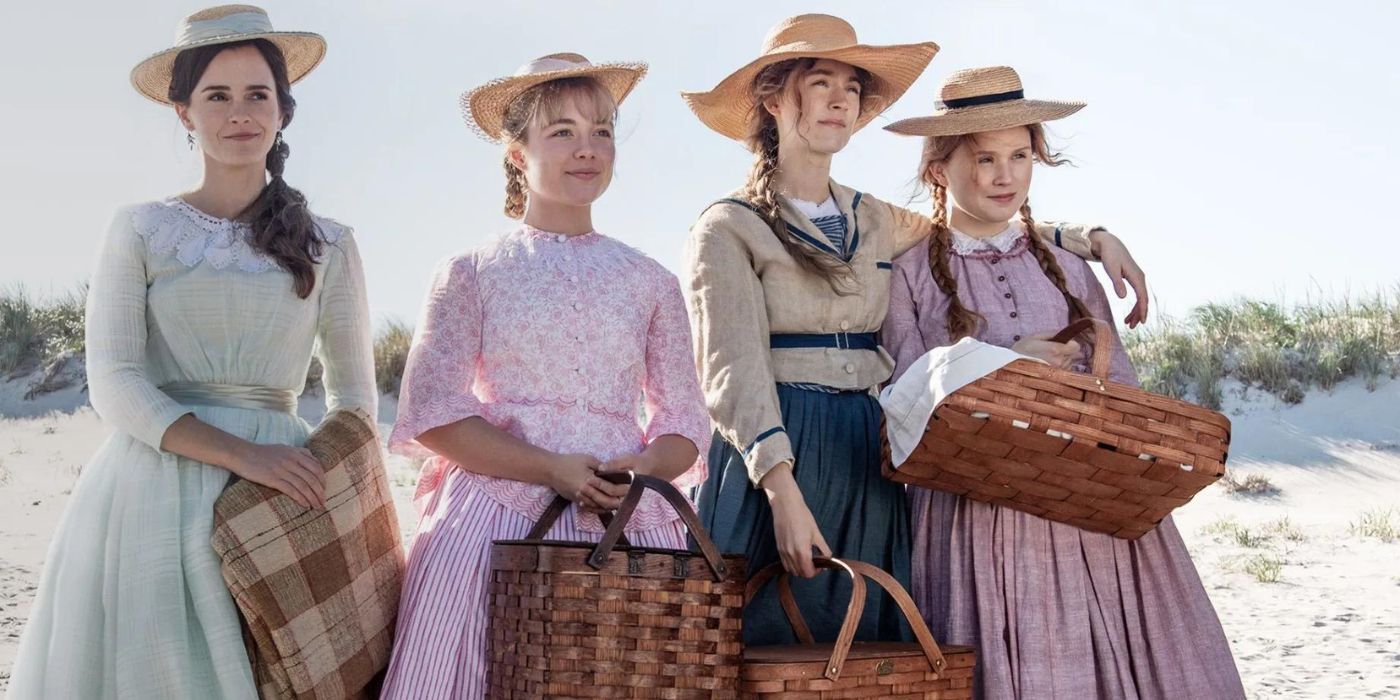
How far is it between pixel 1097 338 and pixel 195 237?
7.13 ft

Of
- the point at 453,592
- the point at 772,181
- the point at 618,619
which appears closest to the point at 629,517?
the point at 618,619

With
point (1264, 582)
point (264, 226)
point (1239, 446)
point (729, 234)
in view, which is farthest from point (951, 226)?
point (1239, 446)

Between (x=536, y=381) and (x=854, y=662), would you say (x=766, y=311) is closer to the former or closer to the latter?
(x=536, y=381)

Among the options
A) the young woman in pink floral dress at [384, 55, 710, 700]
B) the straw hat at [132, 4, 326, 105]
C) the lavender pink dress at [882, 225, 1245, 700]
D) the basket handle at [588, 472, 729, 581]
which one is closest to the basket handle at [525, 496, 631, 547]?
the young woman in pink floral dress at [384, 55, 710, 700]

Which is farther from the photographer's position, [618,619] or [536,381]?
[536,381]

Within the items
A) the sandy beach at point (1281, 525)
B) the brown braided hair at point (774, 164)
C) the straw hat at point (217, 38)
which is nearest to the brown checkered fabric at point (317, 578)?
the straw hat at point (217, 38)

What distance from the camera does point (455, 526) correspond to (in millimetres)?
3350

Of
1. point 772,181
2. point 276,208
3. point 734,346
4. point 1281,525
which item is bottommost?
point 1281,525

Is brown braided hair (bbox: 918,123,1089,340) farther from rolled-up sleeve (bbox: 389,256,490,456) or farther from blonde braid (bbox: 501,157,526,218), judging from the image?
rolled-up sleeve (bbox: 389,256,490,456)

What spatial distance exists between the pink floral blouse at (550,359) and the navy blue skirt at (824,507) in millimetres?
197

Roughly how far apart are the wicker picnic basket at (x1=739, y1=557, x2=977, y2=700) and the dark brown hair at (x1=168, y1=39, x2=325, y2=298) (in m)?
1.31

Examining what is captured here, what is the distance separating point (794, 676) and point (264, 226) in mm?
1601

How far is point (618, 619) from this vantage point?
9.70 ft

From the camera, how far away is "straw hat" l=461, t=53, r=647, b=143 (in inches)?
140
